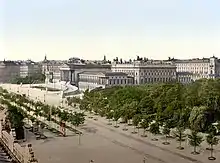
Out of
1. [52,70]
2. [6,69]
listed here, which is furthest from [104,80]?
[52,70]

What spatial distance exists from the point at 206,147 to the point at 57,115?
2878 mm

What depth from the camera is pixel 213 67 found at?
15484 mm

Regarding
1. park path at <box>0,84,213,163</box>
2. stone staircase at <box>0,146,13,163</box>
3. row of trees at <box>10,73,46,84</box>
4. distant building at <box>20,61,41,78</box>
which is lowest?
park path at <box>0,84,213,163</box>

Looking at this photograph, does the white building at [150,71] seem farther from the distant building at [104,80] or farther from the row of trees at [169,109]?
the row of trees at [169,109]

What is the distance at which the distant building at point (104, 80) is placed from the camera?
1322 cm

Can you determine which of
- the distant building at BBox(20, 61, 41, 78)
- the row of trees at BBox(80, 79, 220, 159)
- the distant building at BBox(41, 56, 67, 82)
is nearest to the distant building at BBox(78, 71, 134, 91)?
the distant building at BBox(20, 61, 41, 78)

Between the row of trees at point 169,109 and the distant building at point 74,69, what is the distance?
27.7 feet

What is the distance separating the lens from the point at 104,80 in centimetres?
1330

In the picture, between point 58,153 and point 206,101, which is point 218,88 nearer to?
point 206,101

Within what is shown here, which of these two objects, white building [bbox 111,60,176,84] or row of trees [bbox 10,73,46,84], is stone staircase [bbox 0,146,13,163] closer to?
white building [bbox 111,60,176,84]

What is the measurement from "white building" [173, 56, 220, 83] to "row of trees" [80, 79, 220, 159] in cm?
810

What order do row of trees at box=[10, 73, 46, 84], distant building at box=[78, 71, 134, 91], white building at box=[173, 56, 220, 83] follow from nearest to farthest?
1. distant building at box=[78, 71, 134, 91]
2. row of trees at box=[10, 73, 46, 84]
3. white building at box=[173, 56, 220, 83]

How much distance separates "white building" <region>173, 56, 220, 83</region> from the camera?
15205mm

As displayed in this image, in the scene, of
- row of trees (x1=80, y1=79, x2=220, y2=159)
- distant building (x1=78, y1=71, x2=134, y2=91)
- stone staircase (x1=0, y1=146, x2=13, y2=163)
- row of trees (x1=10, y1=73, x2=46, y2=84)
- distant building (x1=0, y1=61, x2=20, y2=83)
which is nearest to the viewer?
stone staircase (x1=0, y1=146, x2=13, y2=163)
